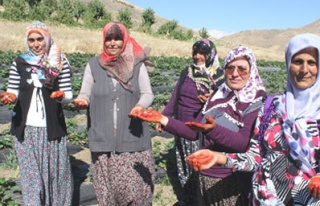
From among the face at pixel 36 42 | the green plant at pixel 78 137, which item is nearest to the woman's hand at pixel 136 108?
the face at pixel 36 42

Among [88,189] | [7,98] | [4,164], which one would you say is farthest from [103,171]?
[4,164]

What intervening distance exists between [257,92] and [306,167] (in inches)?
25.8

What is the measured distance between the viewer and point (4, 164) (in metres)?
4.48

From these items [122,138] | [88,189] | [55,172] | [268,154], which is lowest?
[88,189]

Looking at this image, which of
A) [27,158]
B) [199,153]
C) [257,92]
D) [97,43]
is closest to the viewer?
[199,153]

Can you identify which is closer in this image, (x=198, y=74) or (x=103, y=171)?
(x=103, y=171)

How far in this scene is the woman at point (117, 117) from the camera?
2.98 metres

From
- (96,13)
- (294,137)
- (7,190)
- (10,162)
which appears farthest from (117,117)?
(96,13)

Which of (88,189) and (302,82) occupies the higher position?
(302,82)

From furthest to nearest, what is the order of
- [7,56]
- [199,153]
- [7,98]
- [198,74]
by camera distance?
[7,56]
[198,74]
[7,98]
[199,153]

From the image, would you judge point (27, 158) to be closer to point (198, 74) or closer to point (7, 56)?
point (198, 74)

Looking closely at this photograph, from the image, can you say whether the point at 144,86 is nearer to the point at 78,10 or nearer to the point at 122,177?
the point at 122,177

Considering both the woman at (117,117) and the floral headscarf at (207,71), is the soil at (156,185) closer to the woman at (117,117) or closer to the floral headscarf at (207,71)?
the woman at (117,117)

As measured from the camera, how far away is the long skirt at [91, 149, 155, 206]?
304 cm
